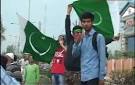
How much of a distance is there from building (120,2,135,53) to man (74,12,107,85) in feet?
108

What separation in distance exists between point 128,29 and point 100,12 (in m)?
41.2

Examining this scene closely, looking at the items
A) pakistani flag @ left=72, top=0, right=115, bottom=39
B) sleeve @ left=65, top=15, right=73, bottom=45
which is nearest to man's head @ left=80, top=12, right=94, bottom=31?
sleeve @ left=65, top=15, right=73, bottom=45

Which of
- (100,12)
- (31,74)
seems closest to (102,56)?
(100,12)

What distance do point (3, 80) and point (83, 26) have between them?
84.5 inches

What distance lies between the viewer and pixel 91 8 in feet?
36.3

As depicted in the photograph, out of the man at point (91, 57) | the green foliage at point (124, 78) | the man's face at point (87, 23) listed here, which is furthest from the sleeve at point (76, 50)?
the green foliage at point (124, 78)

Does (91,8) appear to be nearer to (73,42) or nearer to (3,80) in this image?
(73,42)

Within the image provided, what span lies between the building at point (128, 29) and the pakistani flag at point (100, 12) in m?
29.7

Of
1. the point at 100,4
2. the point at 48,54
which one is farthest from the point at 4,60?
the point at 48,54

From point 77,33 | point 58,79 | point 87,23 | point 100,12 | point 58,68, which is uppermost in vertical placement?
point 100,12

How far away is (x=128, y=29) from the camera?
5159cm

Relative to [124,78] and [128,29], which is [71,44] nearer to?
[124,78]

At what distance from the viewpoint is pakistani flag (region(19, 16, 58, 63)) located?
45.8ft

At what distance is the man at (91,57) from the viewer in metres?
7.74
